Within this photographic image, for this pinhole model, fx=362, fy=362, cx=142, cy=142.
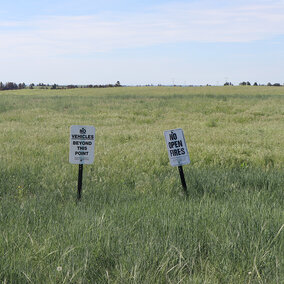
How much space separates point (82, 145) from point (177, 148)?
1525mm

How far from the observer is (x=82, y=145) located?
229 inches

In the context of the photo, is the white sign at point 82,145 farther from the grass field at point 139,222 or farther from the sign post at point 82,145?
the grass field at point 139,222

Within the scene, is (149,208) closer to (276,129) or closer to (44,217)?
(44,217)

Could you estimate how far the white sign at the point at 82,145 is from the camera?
5758 millimetres

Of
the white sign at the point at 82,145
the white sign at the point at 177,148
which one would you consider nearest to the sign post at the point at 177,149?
the white sign at the point at 177,148

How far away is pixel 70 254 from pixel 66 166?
4.67 m

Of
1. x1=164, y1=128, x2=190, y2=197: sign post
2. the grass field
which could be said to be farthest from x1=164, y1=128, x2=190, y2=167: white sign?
the grass field

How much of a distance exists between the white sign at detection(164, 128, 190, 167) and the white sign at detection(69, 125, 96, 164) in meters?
1.22

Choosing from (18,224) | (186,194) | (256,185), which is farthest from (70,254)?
(256,185)

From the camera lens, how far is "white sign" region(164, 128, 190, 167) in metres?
5.72

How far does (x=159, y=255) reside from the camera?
10.6 feet

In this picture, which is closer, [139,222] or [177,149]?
[139,222]

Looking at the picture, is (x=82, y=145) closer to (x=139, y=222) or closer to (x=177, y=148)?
(x=177, y=148)

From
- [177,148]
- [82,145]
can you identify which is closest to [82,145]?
[82,145]
